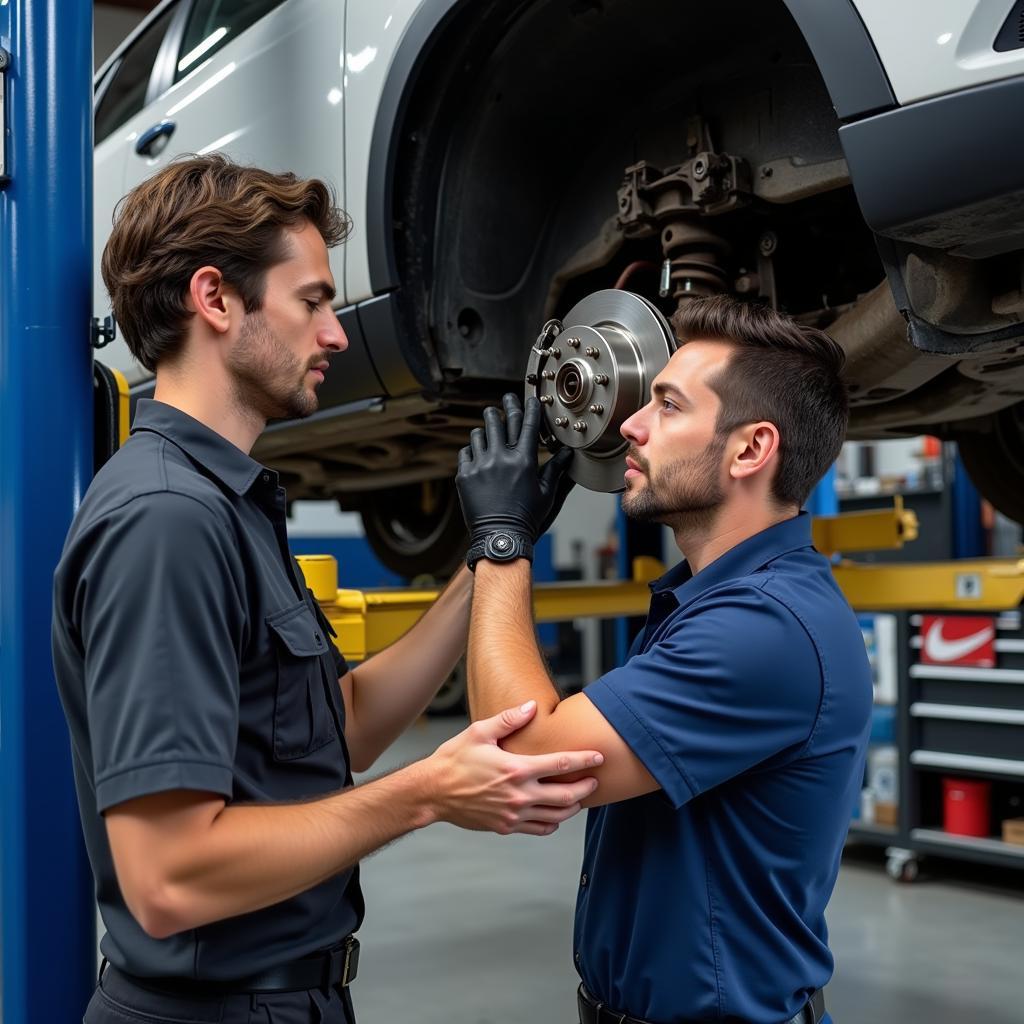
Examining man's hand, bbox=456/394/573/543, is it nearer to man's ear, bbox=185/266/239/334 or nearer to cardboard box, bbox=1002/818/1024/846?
man's ear, bbox=185/266/239/334

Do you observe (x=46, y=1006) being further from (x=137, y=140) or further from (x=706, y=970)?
(x=137, y=140)

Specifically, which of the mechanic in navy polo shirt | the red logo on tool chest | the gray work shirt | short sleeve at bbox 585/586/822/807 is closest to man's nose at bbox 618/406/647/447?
the mechanic in navy polo shirt

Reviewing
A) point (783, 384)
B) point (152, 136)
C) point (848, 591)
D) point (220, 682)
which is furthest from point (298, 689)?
A: point (848, 591)

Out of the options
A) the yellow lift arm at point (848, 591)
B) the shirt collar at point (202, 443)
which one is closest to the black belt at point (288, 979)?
the shirt collar at point (202, 443)

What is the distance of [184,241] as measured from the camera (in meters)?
1.16

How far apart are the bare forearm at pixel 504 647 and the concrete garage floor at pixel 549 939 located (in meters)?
1.88

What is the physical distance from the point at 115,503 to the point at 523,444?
1.79 feet

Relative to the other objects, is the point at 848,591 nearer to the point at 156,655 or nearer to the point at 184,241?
the point at 184,241

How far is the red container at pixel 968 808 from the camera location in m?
4.01

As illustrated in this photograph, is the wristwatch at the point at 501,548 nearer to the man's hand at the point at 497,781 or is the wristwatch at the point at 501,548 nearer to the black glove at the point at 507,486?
the black glove at the point at 507,486

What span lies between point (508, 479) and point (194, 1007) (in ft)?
2.11

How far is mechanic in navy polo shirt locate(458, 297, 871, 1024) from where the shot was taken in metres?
1.11

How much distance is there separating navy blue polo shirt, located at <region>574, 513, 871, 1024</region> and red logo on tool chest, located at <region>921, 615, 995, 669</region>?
9.69 ft

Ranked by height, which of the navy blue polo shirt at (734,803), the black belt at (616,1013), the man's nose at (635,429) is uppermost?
the man's nose at (635,429)
